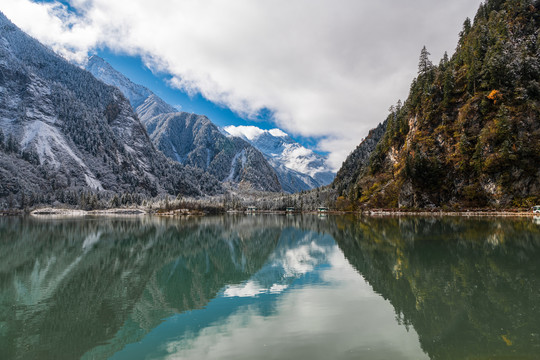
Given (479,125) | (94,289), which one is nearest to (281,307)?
(94,289)

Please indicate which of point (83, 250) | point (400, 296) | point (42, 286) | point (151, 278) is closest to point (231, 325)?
point (400, 296)

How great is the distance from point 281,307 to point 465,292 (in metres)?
10.8

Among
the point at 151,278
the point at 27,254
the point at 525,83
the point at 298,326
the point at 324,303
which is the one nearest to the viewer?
the point at 298,326

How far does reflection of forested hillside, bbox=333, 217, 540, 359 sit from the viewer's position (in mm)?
12047

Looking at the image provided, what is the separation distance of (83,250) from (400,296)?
39124 millimetres

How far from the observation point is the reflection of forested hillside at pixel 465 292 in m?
12.0

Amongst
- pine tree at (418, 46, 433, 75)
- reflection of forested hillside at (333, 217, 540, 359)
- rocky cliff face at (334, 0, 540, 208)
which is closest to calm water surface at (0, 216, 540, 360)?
reflection of forested hillside at (333, 217, 540, 359)

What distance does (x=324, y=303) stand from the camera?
713 inches

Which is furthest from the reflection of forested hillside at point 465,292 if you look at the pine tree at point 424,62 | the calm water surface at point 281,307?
the pine tree at point 424,62

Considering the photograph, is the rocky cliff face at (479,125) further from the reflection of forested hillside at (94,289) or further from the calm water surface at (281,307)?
the reflection of forested hillside at (94,289)

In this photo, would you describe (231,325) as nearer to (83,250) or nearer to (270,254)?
(270,254)

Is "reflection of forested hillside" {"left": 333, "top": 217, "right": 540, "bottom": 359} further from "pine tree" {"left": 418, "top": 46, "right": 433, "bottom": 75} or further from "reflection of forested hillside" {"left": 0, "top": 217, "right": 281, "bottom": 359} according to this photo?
"pine tree" {"left": 418, "top": 46, "right": 433, "bottom": 75}

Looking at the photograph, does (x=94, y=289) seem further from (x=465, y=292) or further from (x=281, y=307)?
(x=465, y=292)

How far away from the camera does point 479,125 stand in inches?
4277
